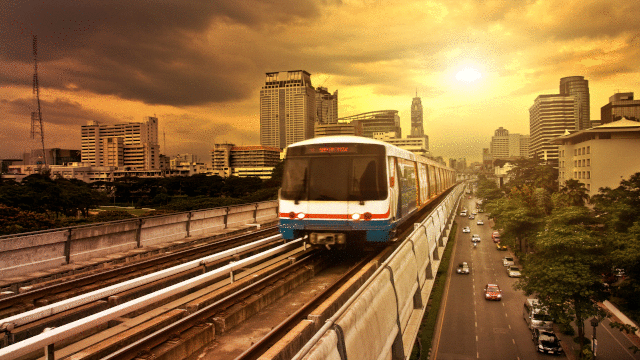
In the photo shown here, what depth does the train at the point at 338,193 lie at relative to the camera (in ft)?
35.9

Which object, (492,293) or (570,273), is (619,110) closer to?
(492,293)

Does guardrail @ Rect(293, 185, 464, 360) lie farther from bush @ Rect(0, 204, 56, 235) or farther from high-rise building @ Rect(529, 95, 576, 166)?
high-rise building @ Rect(529, 95, 576, 166)

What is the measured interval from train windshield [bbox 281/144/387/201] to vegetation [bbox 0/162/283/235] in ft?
62.5

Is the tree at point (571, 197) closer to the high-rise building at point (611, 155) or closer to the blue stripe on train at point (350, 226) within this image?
the high-rise building at point (611, 155)

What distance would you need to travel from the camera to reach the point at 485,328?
99.5ft

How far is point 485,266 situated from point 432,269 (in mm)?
36811

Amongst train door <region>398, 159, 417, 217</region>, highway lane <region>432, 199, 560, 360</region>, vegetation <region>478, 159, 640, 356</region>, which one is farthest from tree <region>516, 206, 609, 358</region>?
train door <region>398, 159, 417, 217</region>

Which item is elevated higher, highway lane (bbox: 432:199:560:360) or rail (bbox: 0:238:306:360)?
rail (bbox: 0:238:306:360)

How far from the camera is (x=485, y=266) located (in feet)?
158

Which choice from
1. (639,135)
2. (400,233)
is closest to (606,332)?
(400,233)

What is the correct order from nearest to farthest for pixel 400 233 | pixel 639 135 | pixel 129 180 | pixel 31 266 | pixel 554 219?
pixel 31 266, pixel 400 233, pixel 554 219, pixel 639 135, pixel 129 180

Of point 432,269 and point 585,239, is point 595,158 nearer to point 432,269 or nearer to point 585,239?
point 585,239

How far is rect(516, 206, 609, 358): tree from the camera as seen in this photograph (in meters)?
22.2

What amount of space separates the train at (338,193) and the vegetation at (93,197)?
1880cm
